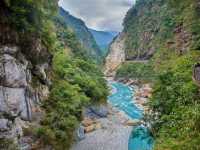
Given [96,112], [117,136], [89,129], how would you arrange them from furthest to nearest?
[96,112], [89,129], [117,136]

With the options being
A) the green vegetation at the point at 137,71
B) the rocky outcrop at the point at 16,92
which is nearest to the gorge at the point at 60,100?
the rocky outcrop at the point at 16,92

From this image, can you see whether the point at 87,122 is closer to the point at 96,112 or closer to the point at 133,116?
the point at 96,112

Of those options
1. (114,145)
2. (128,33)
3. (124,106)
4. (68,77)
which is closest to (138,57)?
(128,33)

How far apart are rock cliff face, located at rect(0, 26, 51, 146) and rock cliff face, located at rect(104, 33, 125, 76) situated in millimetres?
62799

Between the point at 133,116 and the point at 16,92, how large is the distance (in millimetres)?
19313

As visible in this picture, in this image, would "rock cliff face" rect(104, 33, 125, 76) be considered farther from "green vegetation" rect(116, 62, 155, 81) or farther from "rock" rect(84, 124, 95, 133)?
"rock" rect(84, 124, 95, 133)

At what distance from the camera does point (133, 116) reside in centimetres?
3462

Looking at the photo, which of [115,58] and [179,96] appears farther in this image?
[115,58]

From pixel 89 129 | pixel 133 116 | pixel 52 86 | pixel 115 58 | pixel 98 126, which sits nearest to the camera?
pixel 52 86

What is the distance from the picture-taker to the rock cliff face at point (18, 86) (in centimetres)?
1666

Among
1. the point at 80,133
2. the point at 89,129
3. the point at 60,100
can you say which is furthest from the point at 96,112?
the point at 60,100

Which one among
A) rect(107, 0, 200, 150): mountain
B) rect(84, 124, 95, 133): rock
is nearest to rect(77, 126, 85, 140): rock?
rect(84, 124, 95, 133): rock

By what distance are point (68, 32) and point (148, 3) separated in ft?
124

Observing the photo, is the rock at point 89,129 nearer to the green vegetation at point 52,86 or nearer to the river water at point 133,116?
the green vegetation at point 52,86
